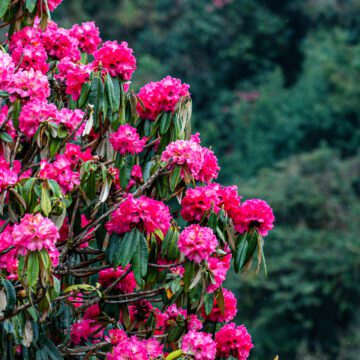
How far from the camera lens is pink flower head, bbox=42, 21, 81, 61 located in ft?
12.1

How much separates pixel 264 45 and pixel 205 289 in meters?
23.2

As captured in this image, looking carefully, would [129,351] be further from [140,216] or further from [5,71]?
[5,71]

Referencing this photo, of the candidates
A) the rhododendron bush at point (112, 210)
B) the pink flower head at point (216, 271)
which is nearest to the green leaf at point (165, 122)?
the rhododendron bush at point (112, 210)

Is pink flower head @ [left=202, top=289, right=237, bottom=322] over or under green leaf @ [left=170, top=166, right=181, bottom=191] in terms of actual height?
under

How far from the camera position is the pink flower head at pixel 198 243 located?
3.05 m

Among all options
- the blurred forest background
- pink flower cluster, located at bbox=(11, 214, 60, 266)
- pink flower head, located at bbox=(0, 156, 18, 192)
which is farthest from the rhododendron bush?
the blurred forest background

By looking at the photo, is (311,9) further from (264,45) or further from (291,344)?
(291,344)

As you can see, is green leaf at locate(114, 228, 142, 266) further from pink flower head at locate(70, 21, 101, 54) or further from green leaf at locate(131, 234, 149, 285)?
pink flower head at locate(70, 21, 101, 54)

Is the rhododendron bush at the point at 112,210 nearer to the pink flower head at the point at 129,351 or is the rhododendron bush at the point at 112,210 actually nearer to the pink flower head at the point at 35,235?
the pink flower head at the point at 129,351

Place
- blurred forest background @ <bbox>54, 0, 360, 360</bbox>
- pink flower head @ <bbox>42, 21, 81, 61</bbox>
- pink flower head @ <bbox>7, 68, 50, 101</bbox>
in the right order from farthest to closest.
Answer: blurred forest background @ <bbox>54, 0, 360, 360</bbox>
pink flower head @ <bbox>42, 21, 81, 61</bbox>
pink flower head @ <bbox>7, 68, 50, 101</bbox>

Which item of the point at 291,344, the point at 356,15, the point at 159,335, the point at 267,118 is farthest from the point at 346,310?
the point at 159,335

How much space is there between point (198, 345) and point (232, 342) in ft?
0.83

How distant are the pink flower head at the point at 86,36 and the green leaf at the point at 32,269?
4.48 ft

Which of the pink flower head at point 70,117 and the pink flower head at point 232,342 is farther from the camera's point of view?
the pink flower head at point 232,342
